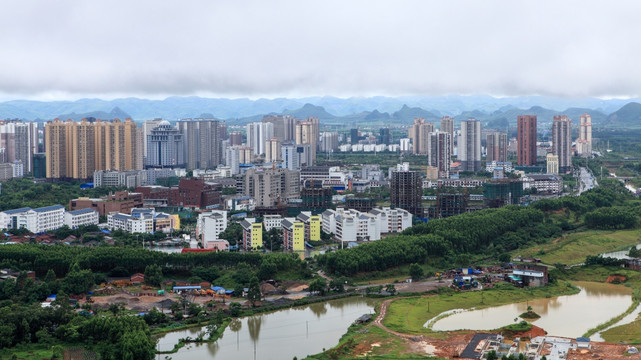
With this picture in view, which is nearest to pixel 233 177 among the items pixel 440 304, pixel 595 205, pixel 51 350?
pixel 595 205

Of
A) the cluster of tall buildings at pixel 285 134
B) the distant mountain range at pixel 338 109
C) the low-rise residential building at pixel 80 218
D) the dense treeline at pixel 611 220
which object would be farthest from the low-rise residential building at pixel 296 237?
the distant mountain range at pixel 338 109

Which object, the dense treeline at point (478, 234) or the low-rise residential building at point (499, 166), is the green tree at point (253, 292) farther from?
the low-rise residential building at point (499, 166)

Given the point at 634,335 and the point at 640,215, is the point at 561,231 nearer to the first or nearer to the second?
the point at 640,215

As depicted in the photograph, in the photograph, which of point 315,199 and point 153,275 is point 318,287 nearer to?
point 153,275

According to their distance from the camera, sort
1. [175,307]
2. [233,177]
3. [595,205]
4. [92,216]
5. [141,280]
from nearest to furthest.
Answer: [175,307], [141,280], [92,216], [595,205], [233,177]

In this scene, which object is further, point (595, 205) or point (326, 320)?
point (595, 205)

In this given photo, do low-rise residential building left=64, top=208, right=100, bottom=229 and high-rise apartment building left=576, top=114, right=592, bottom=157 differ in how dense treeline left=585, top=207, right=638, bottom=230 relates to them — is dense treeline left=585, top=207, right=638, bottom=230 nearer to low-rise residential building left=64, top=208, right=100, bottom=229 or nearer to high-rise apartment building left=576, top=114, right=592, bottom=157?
low-rise residential building left=64, top=208, right=100, bottom=229
